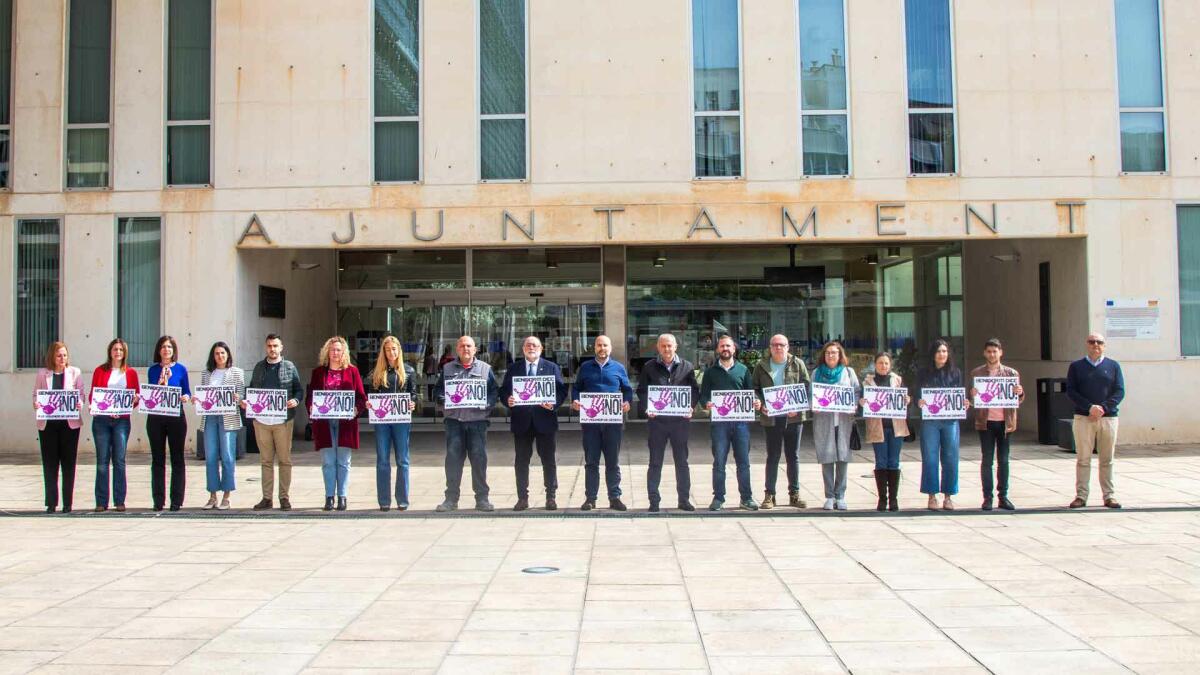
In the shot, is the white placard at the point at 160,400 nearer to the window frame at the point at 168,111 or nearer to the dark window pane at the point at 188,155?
the window frame at the point at 168,111

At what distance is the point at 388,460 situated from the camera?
10.9 metres

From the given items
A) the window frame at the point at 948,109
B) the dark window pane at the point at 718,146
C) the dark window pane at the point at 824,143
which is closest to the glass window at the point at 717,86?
the dark window pane at the point at 718,146

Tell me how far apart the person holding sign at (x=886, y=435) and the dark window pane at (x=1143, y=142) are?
8254mm

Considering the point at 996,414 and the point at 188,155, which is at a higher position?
the point at 188,155

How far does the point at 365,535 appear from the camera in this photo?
959 centimetres

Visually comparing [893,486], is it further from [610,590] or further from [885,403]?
[610,590]

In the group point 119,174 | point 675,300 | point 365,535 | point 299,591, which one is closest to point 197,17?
point 119,174

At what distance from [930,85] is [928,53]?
1.75 feet

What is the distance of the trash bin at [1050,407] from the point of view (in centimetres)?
1603

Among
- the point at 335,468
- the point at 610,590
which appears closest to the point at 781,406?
the point at 610,590

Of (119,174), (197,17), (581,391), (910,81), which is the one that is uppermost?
(197,17)

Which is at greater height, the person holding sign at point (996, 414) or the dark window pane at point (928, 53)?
the dark window pane at point (928, 53)

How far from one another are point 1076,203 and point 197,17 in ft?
47.8

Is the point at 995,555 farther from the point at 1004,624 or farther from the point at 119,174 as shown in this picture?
the point at 119,174
